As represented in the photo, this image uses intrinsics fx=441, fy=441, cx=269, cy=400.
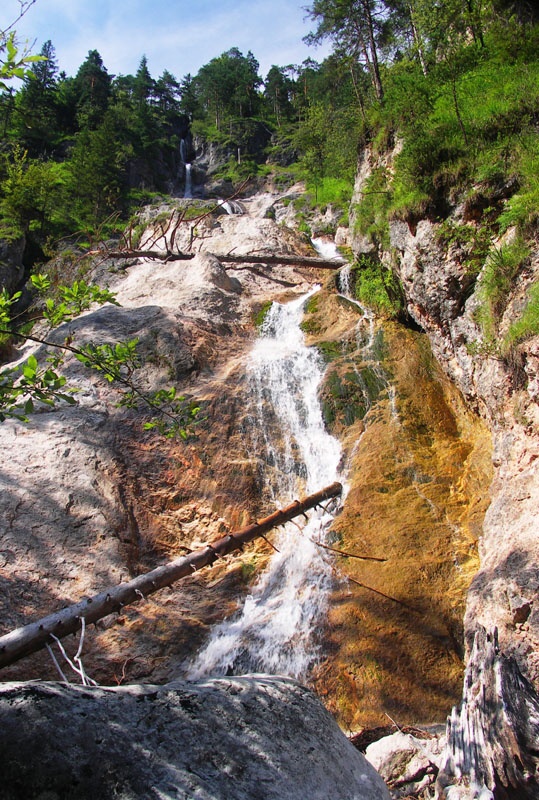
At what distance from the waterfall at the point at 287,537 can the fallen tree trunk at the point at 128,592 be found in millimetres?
667

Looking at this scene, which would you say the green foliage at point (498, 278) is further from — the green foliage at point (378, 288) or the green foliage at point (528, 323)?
the green foliage at point (378, 288)

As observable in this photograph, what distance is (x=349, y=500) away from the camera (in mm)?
8727

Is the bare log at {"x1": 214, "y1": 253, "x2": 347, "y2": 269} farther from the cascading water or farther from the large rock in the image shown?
the cascading water

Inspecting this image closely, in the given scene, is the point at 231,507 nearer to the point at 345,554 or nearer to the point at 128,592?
the point at 345,554

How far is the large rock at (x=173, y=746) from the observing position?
205cm

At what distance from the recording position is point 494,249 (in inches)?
329

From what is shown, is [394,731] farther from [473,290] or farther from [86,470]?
[473,290]

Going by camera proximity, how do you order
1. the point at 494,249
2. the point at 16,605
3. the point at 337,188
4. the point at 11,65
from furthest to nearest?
the point at 337,188 → the point at 494,249 → the point at 16,605 → the point at 11,65

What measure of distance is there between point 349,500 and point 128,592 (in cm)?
434

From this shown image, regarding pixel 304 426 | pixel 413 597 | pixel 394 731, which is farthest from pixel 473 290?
pixel 394 731

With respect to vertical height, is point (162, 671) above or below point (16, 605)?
below

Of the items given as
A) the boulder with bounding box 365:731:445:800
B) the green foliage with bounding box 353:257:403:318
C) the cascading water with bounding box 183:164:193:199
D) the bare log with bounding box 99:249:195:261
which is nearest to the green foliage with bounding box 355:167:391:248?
the green foliage with bounding box 353:257:403:318

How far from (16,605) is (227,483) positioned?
4315 millimetres

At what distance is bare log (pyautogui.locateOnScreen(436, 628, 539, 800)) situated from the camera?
127 inches
